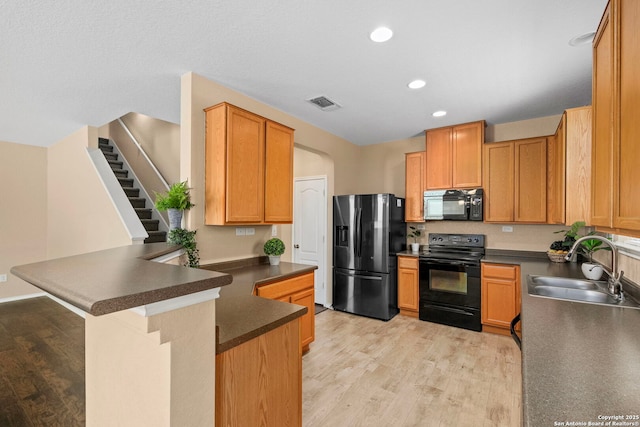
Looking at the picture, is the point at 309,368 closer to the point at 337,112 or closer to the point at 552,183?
the point at 337,112

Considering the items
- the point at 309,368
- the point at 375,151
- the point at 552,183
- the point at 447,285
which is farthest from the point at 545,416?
the point at 375,151

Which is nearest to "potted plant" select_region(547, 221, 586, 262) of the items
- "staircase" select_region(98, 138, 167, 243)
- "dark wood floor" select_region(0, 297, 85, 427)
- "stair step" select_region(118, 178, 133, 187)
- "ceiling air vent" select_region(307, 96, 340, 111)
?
"ceiling air vent" select_region(307, 96, 340, 111)

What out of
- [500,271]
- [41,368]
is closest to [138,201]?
[41,368]

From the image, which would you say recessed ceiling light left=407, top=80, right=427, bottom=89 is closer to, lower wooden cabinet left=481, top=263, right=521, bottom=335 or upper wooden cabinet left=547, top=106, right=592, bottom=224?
upper wooden cabinet left=547, top=106, right=592, bottom=224

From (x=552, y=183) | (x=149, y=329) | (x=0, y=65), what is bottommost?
(x=149, y=329)

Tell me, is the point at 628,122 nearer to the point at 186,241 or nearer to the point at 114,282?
the point at 114,282

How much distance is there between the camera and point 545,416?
29.6 inches

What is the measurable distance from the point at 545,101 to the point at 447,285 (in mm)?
2389

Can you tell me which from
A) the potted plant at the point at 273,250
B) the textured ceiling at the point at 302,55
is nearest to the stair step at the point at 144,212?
the textured ceiling at the point at 302,55

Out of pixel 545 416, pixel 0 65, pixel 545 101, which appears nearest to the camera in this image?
pixel 545 416

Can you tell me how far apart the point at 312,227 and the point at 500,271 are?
8.87 ft

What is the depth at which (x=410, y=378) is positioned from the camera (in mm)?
2629

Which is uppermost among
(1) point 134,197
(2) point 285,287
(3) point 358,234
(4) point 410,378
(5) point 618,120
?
(5) point 618,120

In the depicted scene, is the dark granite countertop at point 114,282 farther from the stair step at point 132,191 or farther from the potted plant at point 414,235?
the stair step at point 132,191
